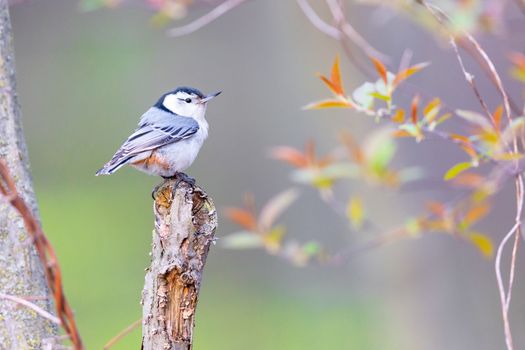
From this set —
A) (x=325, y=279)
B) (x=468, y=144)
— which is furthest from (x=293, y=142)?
(x=468, y=144)

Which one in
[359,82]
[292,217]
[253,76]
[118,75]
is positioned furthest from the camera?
[118,75]

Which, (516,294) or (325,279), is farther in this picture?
(325,279)

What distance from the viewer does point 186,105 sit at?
333 centimetres

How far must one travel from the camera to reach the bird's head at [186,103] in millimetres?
3312

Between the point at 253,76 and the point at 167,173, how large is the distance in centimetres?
763

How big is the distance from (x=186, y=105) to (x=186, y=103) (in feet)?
0.03

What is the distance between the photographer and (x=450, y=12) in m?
2.01

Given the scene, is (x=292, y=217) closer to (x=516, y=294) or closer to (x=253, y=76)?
(x=253, y=76)

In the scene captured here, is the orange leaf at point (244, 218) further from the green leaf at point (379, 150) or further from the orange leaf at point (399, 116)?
the orange leaf at point (399, 116)

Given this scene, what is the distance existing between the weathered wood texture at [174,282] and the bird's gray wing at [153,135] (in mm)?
916

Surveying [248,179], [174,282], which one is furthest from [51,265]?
[248,179]

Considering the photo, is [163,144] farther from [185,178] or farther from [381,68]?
[381,68]

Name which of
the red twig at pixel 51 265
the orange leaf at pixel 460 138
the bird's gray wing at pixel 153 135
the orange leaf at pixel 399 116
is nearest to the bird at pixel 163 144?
the bird's gray wing at pixel 153 135

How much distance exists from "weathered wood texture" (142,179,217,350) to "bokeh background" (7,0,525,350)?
1.53 metres
